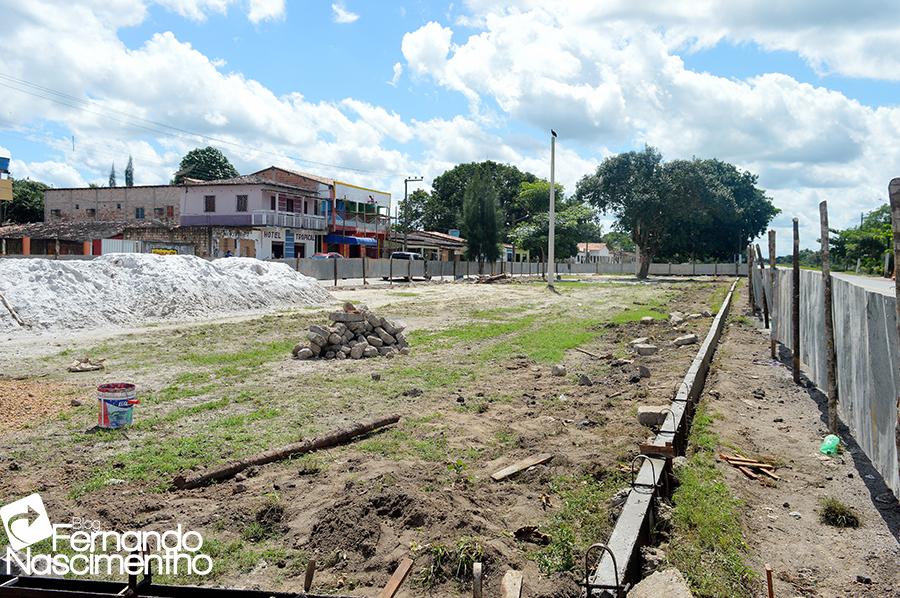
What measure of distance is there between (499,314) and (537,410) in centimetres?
1450

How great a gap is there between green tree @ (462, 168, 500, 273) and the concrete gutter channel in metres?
53.2

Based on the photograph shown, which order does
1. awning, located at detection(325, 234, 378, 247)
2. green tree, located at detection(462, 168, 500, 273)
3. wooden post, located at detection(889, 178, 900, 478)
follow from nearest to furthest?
wooden post, located at detection(889, 178, 900, 478) < green tree, located at detection(462, 168, 500, 273) < awning, located at detection(325, 234, 378, 247)

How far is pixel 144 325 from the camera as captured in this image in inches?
719

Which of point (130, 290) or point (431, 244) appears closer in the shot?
point (130, 290)

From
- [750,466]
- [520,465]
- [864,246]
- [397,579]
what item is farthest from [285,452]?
[864,246]

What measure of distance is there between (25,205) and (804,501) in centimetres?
7441

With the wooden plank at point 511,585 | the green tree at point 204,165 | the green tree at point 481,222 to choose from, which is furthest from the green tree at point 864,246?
the green tree at point 204,165

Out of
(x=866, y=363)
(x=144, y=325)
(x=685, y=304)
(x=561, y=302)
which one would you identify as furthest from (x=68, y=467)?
(x=685, y=304)

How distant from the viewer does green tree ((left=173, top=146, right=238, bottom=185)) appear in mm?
78625

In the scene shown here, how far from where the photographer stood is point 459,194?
9031 cm

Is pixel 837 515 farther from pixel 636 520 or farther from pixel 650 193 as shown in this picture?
pixel 650 193

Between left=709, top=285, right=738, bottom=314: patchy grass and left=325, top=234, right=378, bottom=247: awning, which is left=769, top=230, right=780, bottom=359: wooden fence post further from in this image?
left=325, top=234, right=378, bottom=247: awning

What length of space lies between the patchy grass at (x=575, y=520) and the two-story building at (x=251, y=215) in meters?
49.9

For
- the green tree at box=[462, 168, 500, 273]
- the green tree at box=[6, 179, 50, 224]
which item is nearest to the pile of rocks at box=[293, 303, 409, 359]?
the green tree at box=[462, 168, 500, 273]
